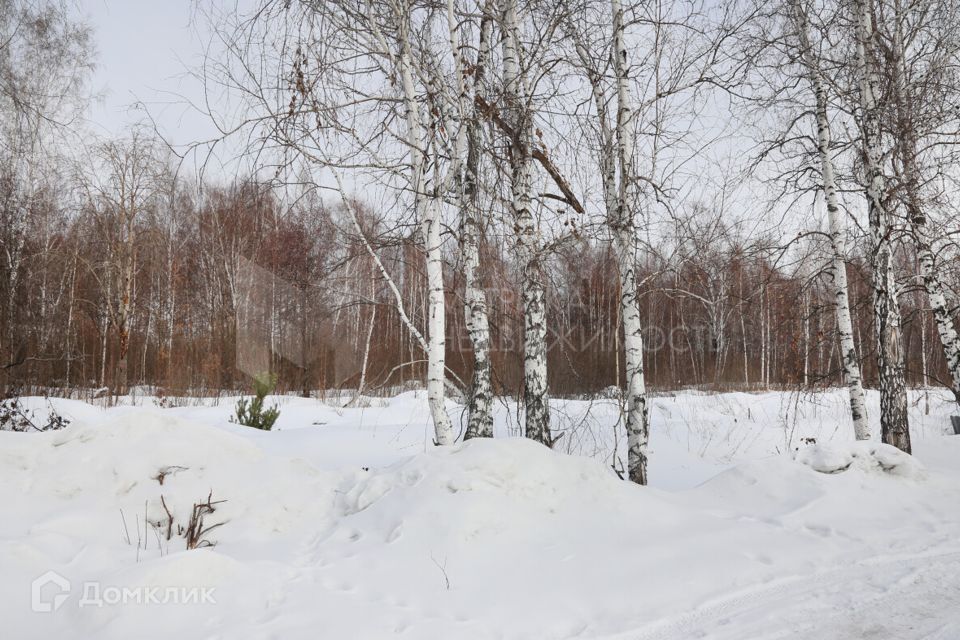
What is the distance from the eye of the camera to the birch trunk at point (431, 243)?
15.8 feet

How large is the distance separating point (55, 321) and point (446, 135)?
14441mm

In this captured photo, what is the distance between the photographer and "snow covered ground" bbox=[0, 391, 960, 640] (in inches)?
95.8

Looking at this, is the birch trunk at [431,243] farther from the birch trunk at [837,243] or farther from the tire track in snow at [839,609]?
the birch trunk at [837,243]

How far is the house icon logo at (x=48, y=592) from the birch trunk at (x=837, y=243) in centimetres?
758

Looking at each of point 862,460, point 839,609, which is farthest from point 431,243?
point 862,460

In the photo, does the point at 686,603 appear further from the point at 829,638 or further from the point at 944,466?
the point at 944,466

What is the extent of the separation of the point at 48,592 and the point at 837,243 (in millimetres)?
7993

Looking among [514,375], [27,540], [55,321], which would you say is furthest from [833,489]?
[55,321]

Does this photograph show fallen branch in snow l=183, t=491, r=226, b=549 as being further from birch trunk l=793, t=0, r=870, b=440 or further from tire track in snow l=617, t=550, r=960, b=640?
birch trunk l=793, t=0, r=870, b=440

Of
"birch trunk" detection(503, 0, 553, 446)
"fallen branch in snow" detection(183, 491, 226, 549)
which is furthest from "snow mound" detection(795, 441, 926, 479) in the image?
"fallen branch in snow" detection(183, 491, 226, 549)

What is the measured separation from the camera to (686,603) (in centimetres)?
262

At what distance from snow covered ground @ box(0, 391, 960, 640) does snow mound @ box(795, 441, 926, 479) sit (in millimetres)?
18

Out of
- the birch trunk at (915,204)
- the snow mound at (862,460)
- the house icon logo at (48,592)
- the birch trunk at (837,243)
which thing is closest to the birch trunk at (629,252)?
the snow mound at (862,460)

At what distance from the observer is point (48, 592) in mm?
2570
